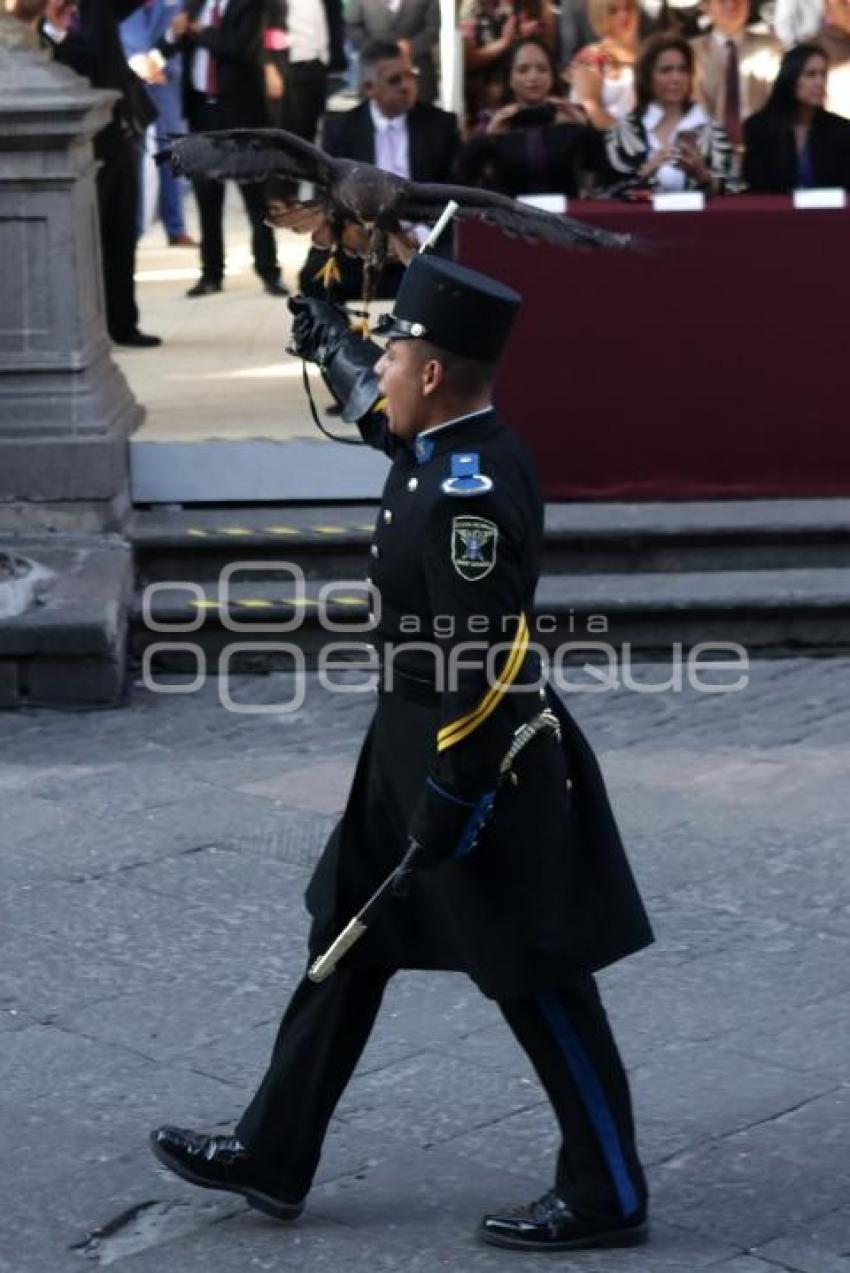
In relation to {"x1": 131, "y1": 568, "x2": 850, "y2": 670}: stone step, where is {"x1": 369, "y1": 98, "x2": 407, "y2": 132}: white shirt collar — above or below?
above

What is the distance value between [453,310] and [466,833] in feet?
3.14

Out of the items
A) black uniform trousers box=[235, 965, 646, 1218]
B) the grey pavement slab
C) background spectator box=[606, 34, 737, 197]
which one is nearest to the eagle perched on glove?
black uniform trousers box=[235, 965, 646, 1218]

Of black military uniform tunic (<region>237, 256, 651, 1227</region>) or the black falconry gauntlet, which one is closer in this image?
black military uniform tunic (<region>237, 256, 651, 1227</region>)

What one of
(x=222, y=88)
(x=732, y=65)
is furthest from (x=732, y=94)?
(x=222, y=88)

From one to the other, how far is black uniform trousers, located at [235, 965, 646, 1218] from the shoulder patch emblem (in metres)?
0.82

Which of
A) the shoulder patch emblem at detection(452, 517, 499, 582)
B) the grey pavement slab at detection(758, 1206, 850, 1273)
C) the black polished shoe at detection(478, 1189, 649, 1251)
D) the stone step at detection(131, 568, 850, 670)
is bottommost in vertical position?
the stone step at detection(131, 568, 850, 670)

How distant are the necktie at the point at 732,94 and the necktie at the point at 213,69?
2.91 metres

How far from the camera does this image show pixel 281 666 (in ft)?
31.9

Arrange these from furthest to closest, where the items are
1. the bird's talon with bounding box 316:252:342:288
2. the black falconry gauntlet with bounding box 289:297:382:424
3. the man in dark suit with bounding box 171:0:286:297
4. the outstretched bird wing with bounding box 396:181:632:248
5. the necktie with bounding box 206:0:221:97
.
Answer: the necktie with bounding box 206:0:221:97, the man in dark suit with bounding box 171:0:286:297, the outstretched bird wing with bounding box 396:181:632:248, the bird's talon with bounding box 316:252:342:288, the black falconry gauntlet with bounding box 289:297:382:424

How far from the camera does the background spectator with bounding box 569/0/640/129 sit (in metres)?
13.5

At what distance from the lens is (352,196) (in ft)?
19.6

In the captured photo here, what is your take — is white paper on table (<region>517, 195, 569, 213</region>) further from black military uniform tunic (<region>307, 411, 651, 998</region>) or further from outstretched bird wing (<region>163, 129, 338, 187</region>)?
black military uniform tunic (<region>307, 411, 651, 998</region>)

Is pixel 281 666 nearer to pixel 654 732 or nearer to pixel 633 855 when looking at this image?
pixel 654 732

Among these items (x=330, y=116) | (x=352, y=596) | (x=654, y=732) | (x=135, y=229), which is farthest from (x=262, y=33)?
(x=654, y=732)
